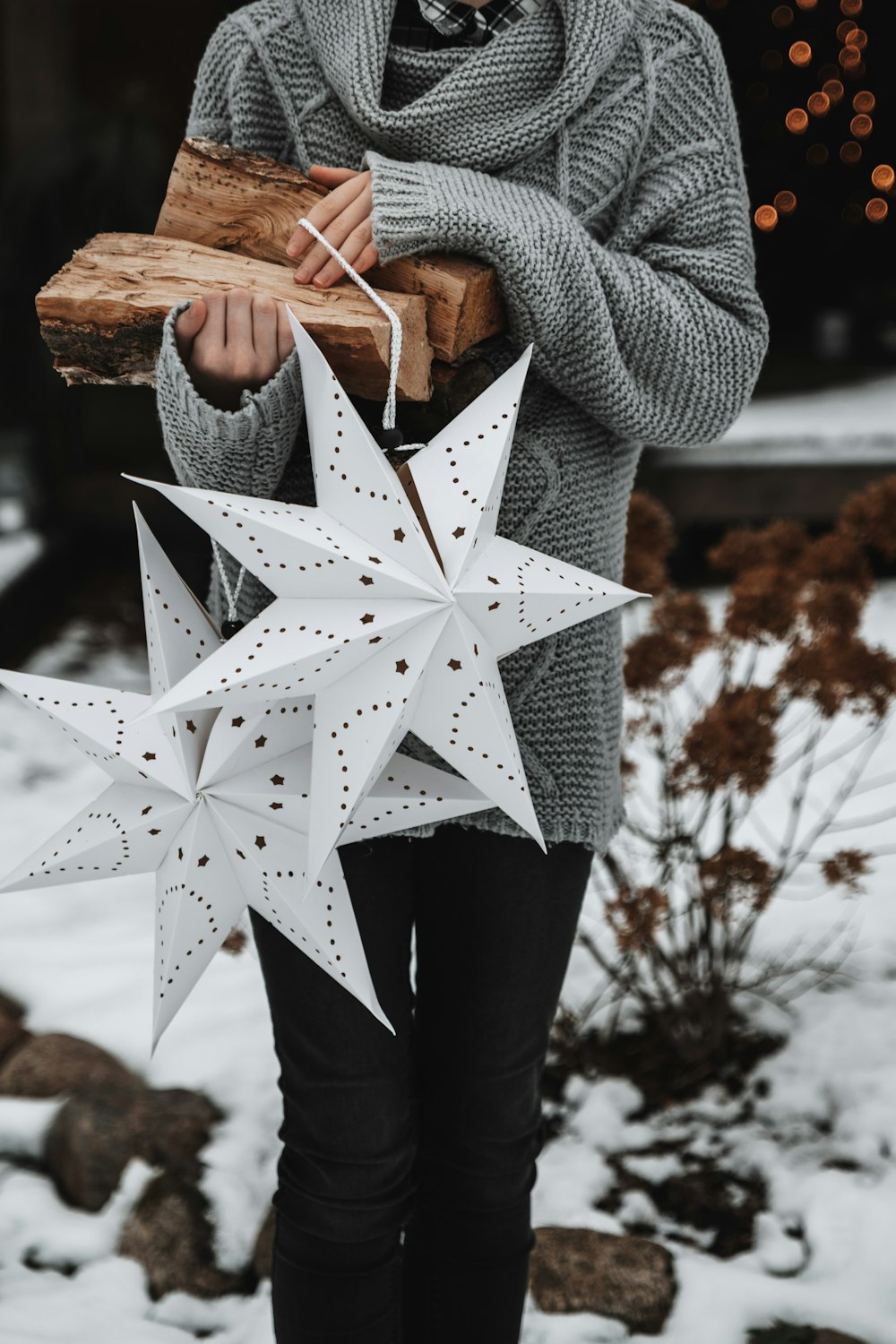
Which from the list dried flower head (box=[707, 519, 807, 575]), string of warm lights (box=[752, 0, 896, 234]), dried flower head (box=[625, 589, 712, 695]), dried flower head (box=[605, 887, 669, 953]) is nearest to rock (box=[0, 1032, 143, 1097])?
dried flower head (box=[605, 887, 669, 953])

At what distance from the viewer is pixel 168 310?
2.96 ft

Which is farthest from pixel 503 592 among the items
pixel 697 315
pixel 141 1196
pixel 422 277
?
pixel 141 1196

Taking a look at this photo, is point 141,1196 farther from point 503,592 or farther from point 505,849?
point 503,592

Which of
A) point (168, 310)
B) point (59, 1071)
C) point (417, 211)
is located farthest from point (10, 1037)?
point (417, 211)

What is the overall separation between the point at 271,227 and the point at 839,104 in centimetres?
469

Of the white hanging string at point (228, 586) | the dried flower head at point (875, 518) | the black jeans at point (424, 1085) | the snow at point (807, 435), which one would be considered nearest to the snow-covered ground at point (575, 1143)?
the black jeans at point (424, 1085)

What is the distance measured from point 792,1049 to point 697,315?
1.43 meters

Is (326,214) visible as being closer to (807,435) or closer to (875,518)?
(875,518)

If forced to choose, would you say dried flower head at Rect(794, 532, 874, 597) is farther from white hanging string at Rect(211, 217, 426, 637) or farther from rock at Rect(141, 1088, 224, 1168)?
rock at Rect(141, 1088, 224, 1168)

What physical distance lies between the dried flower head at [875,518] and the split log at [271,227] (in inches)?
42.0

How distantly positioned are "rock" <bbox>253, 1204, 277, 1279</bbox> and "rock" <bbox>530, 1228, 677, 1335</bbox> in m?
0.36

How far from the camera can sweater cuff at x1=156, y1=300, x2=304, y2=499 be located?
90cm

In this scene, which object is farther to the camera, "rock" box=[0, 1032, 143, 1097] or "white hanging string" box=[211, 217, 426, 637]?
"rock" box=[0, 1032, 143, 1097]

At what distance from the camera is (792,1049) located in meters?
2.07
